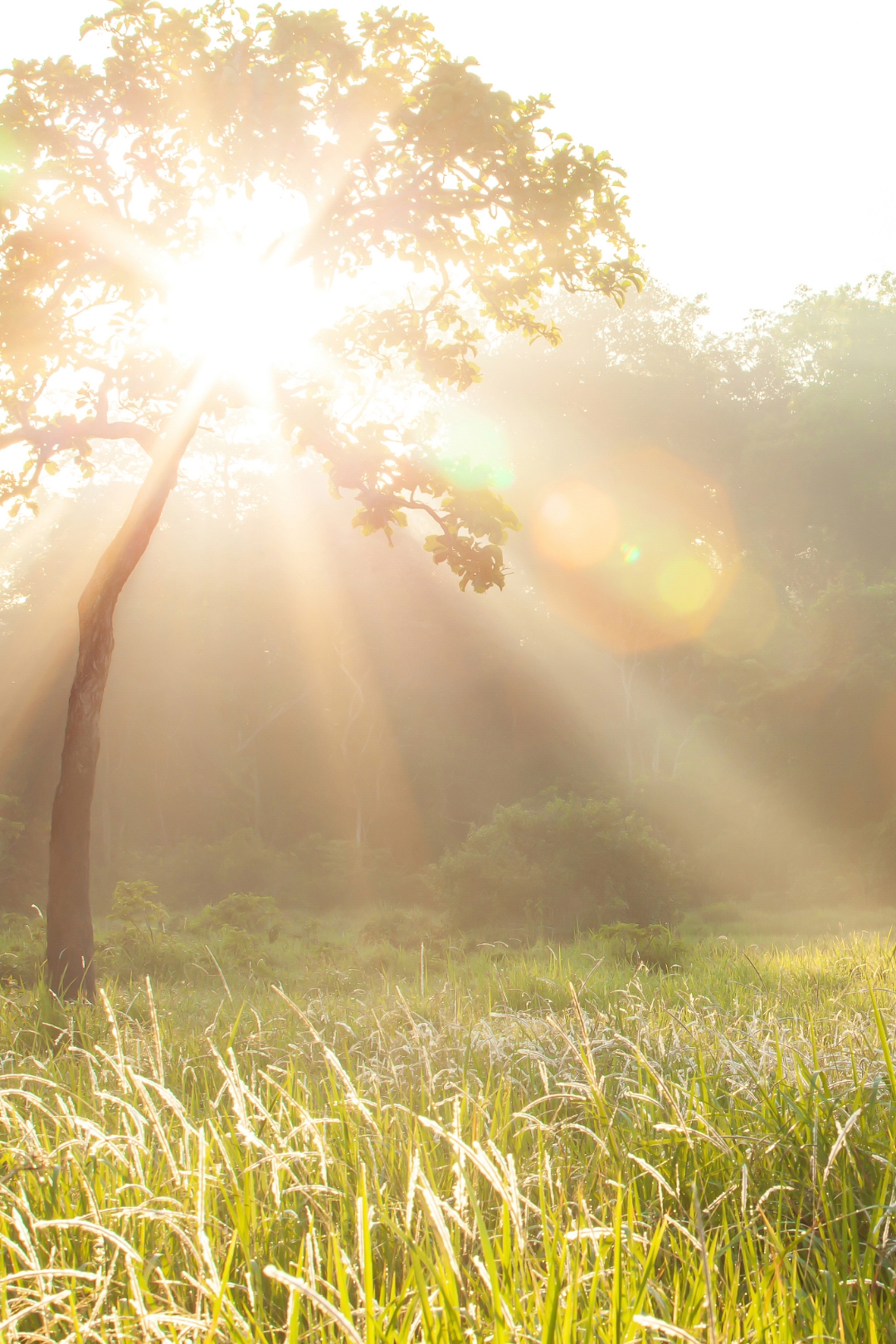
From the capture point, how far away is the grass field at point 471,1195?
5.17 ft

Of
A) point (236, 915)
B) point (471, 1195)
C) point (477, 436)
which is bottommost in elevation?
point (236, 915)

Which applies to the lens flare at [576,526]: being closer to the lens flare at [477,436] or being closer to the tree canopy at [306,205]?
the lens flare at [477,436]

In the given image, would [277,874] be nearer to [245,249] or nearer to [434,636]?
[434,636]

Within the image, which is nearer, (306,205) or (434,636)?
(306,205)

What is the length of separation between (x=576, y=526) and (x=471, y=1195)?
96.2 ft

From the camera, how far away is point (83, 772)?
783cm

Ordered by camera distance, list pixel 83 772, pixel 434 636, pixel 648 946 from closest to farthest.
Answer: pixel 83 772
pixel 648 946
pixel 434 636

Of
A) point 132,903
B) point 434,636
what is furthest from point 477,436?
point 132,903

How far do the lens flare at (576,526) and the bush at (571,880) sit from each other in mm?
14661

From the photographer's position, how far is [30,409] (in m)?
9.15

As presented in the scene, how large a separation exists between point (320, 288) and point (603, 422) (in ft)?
74.5

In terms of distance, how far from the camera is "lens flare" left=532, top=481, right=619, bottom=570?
2900 cm

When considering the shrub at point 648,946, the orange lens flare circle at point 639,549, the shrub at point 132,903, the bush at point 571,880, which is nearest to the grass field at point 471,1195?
the shrub at point 648,946

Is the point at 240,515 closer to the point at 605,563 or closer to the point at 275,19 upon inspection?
the point at 605,563
